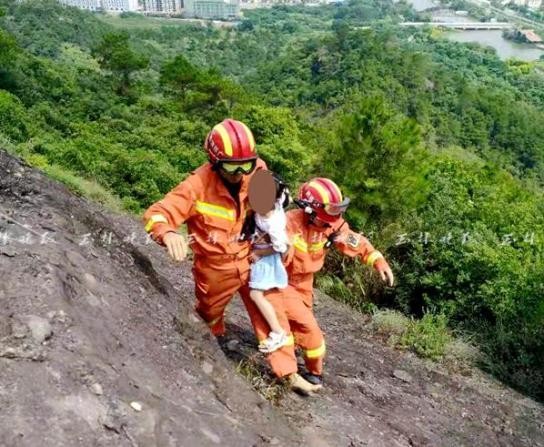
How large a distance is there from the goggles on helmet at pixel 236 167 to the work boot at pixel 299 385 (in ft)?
4.05

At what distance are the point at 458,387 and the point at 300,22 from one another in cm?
12620

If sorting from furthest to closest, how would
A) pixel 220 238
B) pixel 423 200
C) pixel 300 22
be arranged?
pixel 300 22 → pixel 423 200 → pixel 220 238

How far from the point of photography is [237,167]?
3.43 metres

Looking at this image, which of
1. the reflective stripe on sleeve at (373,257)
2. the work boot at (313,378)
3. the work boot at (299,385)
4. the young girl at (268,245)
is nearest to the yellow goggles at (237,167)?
the young girl at (268,245)

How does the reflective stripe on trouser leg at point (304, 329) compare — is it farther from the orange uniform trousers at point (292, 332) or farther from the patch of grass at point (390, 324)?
the patch of grass at point (390, 324)

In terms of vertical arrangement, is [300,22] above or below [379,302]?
below

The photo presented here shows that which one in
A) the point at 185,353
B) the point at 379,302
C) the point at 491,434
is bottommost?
the point at 379,302

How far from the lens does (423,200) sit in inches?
286

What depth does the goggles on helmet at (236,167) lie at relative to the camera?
3.42m

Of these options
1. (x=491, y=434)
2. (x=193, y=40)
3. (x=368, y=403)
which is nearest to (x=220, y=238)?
(x=368, y=403)

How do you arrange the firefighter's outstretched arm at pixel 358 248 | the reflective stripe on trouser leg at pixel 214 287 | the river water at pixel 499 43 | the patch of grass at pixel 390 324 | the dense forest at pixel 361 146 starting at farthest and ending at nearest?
the river water at pixel 499 43 < the dense forest at pixel 361 146 < the patch of grass at pixel 390 324 < the firefighter's outstretched arm at pixel 358 248 < the reflective stripe on trouser leg at pixel 214 287

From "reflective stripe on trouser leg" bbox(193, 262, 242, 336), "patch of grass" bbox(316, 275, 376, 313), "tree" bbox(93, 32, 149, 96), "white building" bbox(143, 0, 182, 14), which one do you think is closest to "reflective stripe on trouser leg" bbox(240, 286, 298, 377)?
"reflective stripe on trouser leg" bbox(193, 262, 242, 336)

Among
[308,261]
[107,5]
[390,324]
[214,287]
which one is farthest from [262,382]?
[107,5]

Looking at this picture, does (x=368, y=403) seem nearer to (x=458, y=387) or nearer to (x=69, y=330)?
(x=458, y=387)
